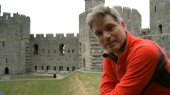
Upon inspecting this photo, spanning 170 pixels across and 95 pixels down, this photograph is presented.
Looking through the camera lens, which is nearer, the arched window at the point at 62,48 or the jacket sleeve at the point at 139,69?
the jacket sleeve at the point at 139,69

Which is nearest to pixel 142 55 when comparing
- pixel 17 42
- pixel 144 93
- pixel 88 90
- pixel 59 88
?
pixel 144 93

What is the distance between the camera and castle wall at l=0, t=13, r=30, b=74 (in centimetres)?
4278

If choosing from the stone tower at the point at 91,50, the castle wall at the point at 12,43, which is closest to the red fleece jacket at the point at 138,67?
the stone tower at the point at 91,50

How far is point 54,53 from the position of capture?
47469 mm

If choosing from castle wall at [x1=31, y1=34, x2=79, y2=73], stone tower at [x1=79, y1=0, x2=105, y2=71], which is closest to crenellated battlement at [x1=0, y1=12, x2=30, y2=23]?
castle wall at [x1=31, y1=34, x2=79, y2=73]

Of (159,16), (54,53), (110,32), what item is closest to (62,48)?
(54,53)

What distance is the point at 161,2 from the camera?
37.2 meters

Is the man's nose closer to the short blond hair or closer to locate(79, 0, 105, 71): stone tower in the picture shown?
the short blond hair

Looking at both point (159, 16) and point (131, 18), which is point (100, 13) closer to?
point (131, 18)

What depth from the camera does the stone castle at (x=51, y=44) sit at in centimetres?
3372

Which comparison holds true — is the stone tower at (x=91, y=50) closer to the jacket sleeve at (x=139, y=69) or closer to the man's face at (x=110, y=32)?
the man's face at (x=110, y=32)

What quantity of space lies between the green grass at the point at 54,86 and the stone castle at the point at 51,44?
712cm

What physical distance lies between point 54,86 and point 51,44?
2391cm

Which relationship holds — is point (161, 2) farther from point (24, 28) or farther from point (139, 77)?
point (139, 77)
